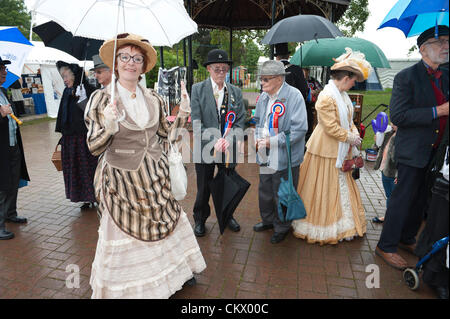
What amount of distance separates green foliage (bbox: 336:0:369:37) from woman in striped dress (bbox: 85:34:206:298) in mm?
18347

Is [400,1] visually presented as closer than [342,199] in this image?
Yes

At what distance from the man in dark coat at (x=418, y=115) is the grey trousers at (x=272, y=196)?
3.41 ft

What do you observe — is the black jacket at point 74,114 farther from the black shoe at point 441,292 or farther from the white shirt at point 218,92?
the black shoe at point 441,292

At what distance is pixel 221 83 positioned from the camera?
344 centimetres

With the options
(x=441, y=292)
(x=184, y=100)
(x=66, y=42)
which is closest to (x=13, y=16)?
(x=66, y=42)

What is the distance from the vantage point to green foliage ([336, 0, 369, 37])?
17938 mm

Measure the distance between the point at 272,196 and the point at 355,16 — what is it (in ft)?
62.7

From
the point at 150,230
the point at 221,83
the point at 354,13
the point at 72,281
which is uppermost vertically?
the point at 354,13

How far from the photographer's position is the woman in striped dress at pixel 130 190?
2.32m

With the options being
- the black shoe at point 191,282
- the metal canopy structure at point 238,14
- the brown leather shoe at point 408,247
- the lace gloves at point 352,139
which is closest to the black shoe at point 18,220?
the black shoe at point 191,282

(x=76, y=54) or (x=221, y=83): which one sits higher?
(x=76, y=54)

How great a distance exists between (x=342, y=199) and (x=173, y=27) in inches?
98.8

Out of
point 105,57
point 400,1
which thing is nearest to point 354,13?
point 400,1

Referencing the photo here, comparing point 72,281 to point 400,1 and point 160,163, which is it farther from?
point 400,1
